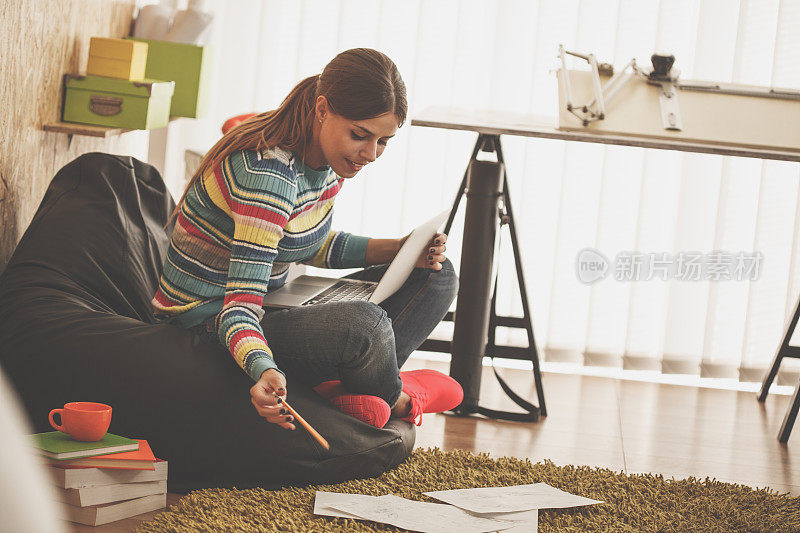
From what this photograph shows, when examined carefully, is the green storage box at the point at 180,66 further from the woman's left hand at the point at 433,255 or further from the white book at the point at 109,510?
the white book at the point at 109,510

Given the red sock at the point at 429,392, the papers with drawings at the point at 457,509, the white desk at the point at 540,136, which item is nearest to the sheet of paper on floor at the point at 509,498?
the papers with drawings at the point at 457,509

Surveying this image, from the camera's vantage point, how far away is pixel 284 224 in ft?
5.48

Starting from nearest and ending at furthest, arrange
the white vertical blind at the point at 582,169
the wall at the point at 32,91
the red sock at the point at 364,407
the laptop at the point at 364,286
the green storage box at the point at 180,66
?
the red sock at the point at 364,407, the laptop at the point at 364,286, the wall at the point at 32,91, the green storage box at the point at 180,66, the white vertical blind at the point at 582,169

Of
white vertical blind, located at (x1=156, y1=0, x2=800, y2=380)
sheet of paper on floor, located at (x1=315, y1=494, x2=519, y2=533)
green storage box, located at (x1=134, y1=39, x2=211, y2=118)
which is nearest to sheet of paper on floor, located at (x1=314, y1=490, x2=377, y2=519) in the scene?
sheet of paper on floor, located at (x1=315, y1=494, x2=519, y2=533)

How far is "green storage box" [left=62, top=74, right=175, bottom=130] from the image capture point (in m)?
2.34

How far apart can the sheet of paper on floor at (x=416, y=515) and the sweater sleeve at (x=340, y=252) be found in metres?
0.64

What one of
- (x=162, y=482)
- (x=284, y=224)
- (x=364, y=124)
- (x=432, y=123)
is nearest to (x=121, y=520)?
(x=162, y=482)

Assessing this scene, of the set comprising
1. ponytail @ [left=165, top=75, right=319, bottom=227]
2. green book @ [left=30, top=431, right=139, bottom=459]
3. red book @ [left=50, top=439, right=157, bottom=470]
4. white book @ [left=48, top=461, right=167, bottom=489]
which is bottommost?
white book @ [left=48, top=461, right=167, bottom=489]

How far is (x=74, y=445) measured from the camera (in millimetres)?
1535

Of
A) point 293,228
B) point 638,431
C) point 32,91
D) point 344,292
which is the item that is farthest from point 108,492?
point 638,431

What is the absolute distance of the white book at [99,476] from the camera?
1504 millimetres

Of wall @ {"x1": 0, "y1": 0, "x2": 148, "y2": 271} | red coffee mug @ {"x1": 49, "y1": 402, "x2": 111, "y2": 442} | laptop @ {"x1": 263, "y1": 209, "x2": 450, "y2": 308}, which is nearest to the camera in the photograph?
red coffee mug @ {"x1": 49, "y1": 402, "x2": 111, "y2": 442}

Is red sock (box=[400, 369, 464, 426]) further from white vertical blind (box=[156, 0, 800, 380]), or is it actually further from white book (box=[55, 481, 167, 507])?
white vertical blind (box=[156, 0, 800, 380])

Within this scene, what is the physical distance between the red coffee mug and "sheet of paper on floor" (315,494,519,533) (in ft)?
1.41
